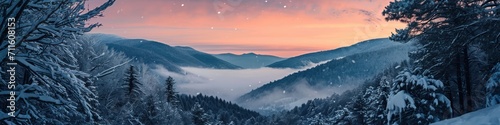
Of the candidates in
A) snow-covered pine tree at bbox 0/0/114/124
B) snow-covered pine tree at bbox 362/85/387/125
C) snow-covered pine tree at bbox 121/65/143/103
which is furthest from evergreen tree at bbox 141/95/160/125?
snow-covered pine tree at bbox 0/0/114/124

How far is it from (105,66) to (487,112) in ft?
64.9

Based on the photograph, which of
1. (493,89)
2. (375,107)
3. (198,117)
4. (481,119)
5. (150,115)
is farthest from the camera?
(198,117)

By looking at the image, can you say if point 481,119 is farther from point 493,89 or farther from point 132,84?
point 132,84

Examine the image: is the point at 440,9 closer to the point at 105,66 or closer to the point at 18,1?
the point at 18,1

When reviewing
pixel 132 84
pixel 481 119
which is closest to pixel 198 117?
pixel 132 84

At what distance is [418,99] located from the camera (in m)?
18.1

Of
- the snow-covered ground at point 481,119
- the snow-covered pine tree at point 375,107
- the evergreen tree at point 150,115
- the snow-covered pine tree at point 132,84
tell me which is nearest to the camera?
the snow-covered ground at point 481,119

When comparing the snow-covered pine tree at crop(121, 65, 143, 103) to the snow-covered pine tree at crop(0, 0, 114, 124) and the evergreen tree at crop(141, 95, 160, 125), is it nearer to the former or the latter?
the evergreen tree at crop(141, 95, 160, 125)

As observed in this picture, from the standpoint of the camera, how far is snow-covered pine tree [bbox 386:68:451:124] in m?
15.6

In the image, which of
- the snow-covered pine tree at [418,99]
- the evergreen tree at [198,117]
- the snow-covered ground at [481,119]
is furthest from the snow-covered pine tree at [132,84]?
the snow-covered ground at [481,119]

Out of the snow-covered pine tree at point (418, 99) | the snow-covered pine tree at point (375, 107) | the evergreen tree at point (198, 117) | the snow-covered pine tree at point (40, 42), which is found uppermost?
the snow-covered pine tree at point (40, 42)

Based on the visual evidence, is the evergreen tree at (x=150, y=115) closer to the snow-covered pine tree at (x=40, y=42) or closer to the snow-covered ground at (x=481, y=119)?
the snow-covered pine tree at (x=40, y=42)

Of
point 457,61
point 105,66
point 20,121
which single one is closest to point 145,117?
point 105,66

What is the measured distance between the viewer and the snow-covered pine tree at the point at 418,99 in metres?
15.6
